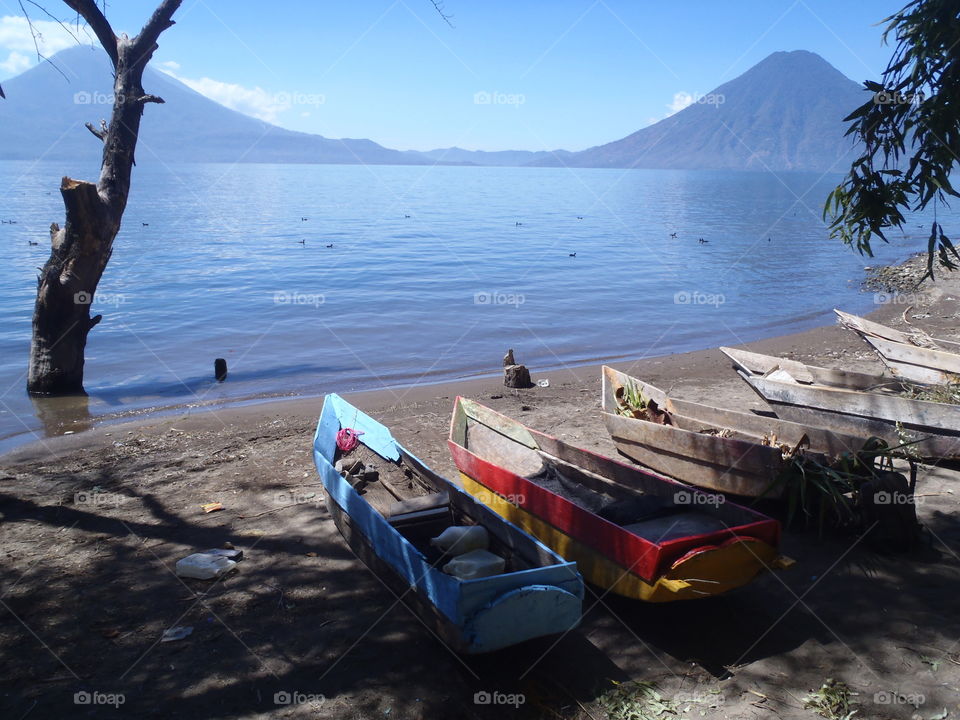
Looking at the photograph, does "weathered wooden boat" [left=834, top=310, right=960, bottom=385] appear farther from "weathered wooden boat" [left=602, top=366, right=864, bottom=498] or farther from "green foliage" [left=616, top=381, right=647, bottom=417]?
"green foliage" [left=616, top=381, right=647, bottom=417]

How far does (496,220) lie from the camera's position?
5259cm

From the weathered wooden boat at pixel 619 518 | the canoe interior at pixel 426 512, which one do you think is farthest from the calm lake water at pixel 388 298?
the weathered wooden boat at pixel 619 518

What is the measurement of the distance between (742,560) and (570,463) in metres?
2.46

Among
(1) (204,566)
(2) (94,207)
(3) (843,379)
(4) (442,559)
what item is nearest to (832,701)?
(4) (442,559)

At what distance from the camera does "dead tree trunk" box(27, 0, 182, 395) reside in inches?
439

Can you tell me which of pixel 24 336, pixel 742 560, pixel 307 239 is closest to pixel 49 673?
pixel 742 560

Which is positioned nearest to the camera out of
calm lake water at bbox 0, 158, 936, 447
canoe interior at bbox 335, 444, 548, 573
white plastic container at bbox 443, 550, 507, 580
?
white plastic container at bbox 443, 550, 507, 580

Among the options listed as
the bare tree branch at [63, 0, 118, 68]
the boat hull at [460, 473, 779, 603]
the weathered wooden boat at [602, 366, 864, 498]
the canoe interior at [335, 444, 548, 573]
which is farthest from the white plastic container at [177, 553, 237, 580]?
the bare tree branch at [63, 0, 118, 68]

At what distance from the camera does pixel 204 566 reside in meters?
6.36

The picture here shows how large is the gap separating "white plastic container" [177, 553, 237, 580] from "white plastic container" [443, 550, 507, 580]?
225 cm

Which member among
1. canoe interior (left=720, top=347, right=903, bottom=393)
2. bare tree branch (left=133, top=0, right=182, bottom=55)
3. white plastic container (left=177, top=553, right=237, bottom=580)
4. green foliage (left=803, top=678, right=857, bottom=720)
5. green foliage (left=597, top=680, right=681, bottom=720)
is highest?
bare tree branch (left=133, top=0, right=182, bottom=55)

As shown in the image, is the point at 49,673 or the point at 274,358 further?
the point at 274,358

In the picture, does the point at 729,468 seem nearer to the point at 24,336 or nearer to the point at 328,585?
the point at 328,585

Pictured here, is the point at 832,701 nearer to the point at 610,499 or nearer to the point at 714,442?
the point at 610,499
